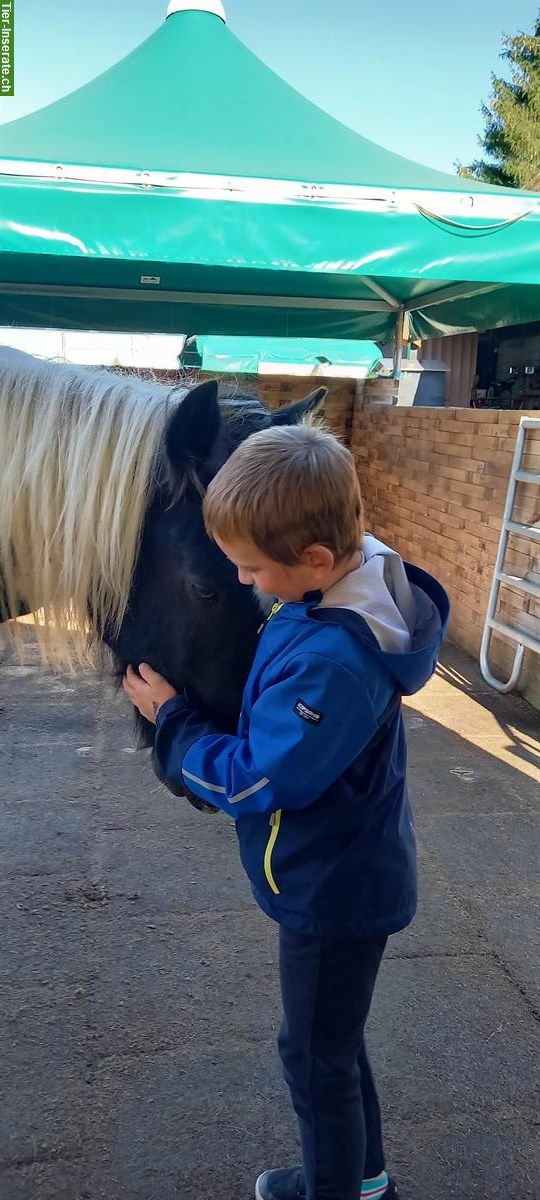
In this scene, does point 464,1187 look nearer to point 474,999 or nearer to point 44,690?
point 474,999

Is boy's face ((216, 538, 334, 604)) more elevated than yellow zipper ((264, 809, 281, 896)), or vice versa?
boy's face ((216, 538, 334, 604))

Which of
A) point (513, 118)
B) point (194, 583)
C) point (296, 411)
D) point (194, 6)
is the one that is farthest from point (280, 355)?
point (513, 118)

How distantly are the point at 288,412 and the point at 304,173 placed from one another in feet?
10.1

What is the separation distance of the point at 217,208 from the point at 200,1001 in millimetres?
3347

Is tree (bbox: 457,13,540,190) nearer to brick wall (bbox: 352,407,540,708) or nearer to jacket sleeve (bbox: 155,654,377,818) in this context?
brick wall (bbox: 352,407,540,708)

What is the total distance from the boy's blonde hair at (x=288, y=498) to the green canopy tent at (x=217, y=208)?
2858mm

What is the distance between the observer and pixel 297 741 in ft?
3.53

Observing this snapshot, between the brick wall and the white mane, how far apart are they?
3527 millimetres

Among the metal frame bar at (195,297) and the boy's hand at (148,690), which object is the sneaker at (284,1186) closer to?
the boy's hand at (148,690)

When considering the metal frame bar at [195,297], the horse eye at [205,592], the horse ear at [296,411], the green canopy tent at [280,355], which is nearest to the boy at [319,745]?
the horse eye at [205,592]

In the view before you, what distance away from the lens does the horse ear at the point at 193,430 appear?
1.28 metres

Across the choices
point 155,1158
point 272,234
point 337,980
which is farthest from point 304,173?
point 155,1158

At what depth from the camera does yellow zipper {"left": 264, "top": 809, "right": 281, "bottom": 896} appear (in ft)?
4.00

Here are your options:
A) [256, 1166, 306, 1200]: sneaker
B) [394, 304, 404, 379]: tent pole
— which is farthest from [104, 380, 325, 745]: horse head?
[394, 304, 404, 379]: tent pole
